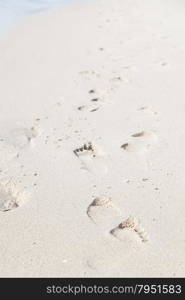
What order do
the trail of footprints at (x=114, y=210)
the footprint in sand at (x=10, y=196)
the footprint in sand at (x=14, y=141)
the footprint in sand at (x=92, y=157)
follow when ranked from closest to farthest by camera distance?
the trail of footprints at (x=114, y=210) → the footprint in sand at (x=10, y=196) → the footprint in sand at (x=92, y=157) → the footprint in sand at (x=14, y=141)

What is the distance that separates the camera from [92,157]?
360 cm

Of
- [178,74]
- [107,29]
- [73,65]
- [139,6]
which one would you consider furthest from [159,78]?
[139,6]

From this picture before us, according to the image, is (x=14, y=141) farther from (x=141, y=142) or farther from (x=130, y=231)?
(x=130, y=231)

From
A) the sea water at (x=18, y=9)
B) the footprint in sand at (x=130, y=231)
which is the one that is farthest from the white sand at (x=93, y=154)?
the sea water at (x=18, y=9)

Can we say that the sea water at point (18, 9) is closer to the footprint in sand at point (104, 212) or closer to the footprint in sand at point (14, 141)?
the footprint in sand at point (14, 141)

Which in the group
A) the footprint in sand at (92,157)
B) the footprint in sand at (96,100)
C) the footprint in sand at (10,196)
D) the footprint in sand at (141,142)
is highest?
the footprint in sand at (10,196)

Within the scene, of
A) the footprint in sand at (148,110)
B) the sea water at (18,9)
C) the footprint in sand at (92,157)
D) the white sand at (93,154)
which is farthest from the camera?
the sea water at (18,9)

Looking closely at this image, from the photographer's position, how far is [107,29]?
656 cm

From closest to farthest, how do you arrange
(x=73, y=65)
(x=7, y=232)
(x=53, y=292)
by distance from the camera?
(x=53, y=292) → (x=7, y=232) → (x=73, y=65)

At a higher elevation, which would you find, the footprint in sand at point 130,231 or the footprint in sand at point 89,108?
the footprint in sand at point 130,231

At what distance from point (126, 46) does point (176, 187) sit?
2.95 metres

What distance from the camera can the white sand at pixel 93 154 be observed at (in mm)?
2715

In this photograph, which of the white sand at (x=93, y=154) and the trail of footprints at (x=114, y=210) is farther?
the trail of footprints at (x=114, y=210)

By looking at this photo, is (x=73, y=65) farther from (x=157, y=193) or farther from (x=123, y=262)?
(x=123, y=262)
